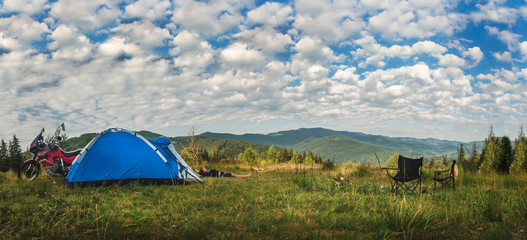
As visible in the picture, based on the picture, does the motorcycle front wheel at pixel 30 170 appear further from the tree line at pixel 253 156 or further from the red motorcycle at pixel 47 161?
the tree line at pixel 253 156

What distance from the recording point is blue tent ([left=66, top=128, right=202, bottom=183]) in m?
7.79

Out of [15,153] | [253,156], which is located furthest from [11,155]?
[253,156]

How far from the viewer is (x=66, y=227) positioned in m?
3.24

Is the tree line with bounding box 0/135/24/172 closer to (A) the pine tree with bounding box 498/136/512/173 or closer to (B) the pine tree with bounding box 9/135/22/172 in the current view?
(B) the pine tree with bounding box 9/135/22/172

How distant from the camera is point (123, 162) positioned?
8141 mm

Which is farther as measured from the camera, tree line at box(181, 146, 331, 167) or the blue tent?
tree line at box(181, 146, 331, 167)

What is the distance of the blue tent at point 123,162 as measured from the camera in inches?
307

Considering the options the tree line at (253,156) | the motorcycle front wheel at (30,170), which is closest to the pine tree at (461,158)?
the tree line at (253,156)

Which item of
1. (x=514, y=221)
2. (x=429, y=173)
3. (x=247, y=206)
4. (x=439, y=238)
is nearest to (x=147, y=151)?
(x=247, y=206)

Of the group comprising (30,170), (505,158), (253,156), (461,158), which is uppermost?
(461,158)

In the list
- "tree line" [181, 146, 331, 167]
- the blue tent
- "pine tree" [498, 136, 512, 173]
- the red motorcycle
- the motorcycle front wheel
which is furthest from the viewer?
"tree line" [181, 146, 331, 167]

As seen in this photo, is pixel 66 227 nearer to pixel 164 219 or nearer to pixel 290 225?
pixel 164 219

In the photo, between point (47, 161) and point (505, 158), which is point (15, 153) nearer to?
point (47, 161)

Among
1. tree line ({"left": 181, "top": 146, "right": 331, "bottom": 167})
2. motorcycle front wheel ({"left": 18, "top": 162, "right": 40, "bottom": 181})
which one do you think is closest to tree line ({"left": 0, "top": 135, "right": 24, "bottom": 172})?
tree line ({"left": 181, "top": 146, "right": 331, "bottom": 167})
